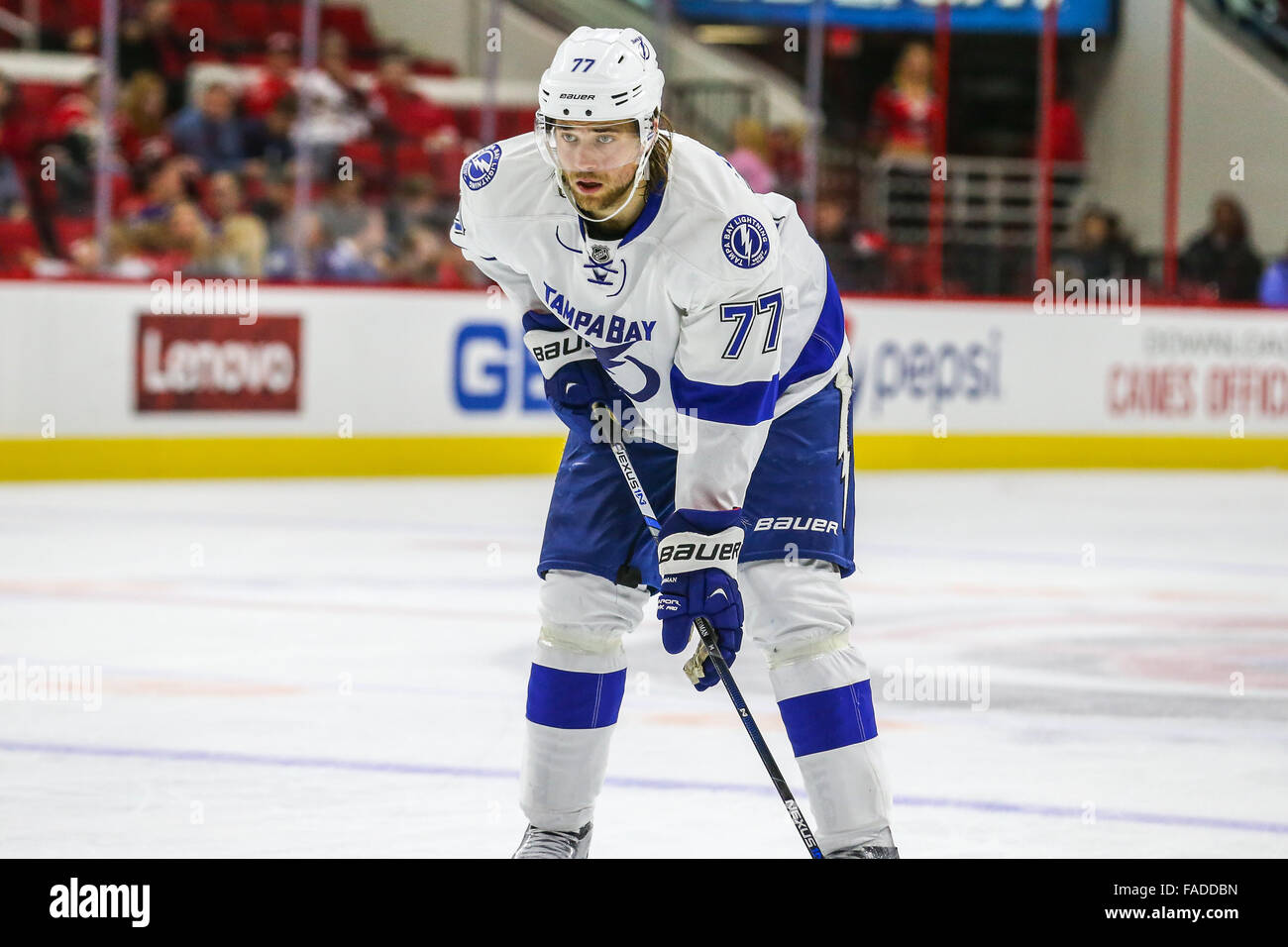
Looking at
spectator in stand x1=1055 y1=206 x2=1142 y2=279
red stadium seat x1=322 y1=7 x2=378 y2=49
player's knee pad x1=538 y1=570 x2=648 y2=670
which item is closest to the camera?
player's knee pad x1=538 y1=570 x2=648 y2=670

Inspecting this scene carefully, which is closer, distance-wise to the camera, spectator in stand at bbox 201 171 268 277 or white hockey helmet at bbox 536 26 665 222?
white hockey helmet at bbox 536 26 665 222

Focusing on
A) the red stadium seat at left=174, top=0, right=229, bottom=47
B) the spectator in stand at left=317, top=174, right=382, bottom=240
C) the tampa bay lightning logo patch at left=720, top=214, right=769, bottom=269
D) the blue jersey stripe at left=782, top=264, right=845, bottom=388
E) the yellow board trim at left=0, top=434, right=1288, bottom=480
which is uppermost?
the red stadium seat at left=174, top=0, right=229, bottom=47

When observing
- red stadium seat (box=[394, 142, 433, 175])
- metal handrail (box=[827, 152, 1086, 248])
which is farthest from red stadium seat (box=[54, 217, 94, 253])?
metal handrail (box=[827, 152, 1086, 248])

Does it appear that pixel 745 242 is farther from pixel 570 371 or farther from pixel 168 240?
pixel 168 240

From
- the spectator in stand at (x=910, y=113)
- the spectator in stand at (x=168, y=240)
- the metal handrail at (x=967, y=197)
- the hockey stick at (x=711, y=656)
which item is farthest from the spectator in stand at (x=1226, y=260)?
the hockey stick at (x=711, y=656)

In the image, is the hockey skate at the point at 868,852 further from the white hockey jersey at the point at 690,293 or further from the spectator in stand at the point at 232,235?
the spectator in stand at the point at 232,235

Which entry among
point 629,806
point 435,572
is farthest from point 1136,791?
point 435,572

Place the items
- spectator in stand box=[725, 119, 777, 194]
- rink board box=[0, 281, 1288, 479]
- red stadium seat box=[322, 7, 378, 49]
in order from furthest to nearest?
red stadium seat box=[322, 7, 378, 49]
spectator in stand box=[725, 119, 777, 194]
rink board box=[0, 281, 1288, 479]

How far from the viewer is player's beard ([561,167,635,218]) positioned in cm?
290

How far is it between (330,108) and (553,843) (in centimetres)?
841

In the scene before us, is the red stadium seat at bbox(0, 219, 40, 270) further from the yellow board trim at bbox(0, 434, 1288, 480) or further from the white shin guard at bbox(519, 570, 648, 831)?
the white shin guard at bbox(519, 570, 648, 831)

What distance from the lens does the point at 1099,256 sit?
12211 mm

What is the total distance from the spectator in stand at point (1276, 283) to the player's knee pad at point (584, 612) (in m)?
9.82

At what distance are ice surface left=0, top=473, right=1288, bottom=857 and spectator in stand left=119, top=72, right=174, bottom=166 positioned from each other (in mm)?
2188
